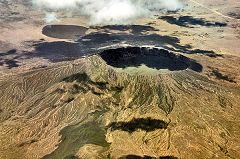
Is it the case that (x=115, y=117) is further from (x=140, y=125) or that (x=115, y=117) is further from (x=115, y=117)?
(x=140, y=125)

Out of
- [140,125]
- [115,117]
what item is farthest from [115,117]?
[140,125]

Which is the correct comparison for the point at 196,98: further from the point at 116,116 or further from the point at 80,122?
the point at 80,122

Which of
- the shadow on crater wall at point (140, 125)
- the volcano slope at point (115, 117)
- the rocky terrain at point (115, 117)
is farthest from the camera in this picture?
the shadow on crater wall at point (140, 125)

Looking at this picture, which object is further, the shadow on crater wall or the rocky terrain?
the shadow on crater wall

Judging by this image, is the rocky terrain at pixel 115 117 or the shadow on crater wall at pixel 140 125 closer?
the rocky terrain at pixel 115 117

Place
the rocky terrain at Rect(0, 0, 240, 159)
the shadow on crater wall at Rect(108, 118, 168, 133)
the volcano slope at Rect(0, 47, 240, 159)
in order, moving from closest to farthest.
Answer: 1. the rocky terrain at Rect(0, 0, 240, 159)
2. the volcano slope at Rect(0, 47, 240, 159)
3. the shadow on crater wall at Rect(108, 118, 168, 133)

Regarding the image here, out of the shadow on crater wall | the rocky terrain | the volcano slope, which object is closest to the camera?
the rocky terrain
